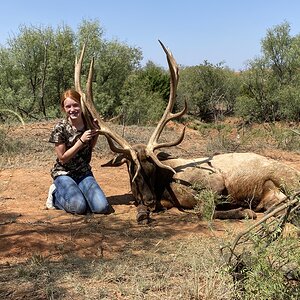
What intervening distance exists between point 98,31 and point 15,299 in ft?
64.1

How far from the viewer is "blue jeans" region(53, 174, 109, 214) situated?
17.8 ft

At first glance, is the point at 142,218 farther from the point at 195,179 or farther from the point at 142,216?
the point at 195,179

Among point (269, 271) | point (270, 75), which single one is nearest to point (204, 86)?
point (270, 75)

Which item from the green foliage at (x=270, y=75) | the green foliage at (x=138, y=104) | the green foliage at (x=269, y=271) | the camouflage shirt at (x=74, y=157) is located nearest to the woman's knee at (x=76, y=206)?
the camouflage shirt at (x=74, y=157)

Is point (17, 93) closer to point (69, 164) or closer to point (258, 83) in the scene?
point (258, 83)

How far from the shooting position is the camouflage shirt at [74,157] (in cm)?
564

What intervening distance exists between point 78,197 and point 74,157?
611 millimetres

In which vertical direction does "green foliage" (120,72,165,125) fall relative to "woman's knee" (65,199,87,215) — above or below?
above

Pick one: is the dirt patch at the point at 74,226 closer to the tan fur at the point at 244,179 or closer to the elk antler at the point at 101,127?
the tan fur at the point at 244,179

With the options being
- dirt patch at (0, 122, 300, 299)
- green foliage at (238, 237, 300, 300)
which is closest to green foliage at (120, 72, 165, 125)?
dirt patch at (0, 122, 300, 299)

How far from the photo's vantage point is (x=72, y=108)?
18.4ft

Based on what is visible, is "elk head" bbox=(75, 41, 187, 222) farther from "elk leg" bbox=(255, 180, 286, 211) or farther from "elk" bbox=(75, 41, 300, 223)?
"elk leg" bbox=(255, 180, 286, 211)

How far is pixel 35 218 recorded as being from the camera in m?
5.11

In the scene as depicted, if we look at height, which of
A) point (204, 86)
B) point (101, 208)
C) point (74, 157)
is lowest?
point (101, 208)
